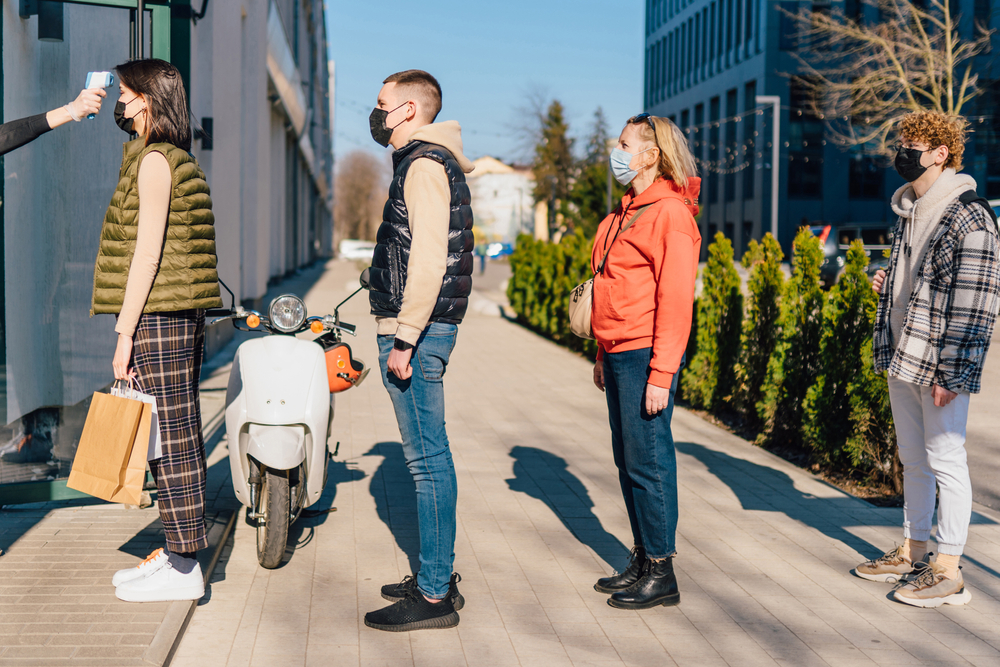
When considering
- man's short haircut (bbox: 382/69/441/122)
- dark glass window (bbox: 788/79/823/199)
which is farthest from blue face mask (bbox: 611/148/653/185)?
dark glass window (bbox: 788/79/823/199)

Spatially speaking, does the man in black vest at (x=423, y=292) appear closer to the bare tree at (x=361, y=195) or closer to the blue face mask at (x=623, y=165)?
the blue face mask at (x=623, y=165)

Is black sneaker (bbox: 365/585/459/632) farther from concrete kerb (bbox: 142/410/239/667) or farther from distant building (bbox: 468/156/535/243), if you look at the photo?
distant building (bbox: 468/156/535/243)

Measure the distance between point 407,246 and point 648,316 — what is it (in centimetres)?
99

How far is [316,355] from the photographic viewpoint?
4398 mm

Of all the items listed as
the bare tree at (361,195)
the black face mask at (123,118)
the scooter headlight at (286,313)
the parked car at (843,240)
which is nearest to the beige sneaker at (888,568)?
the scooter headlight at (286,313)

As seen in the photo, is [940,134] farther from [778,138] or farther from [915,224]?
[778,138]

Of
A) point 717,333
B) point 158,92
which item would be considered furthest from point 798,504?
point 158,92

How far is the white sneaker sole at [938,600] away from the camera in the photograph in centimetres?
403

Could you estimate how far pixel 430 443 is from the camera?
367cm

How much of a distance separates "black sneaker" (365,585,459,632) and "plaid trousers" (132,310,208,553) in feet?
2.55

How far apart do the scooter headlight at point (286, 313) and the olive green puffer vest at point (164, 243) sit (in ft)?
2.20

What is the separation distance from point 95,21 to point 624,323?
4006 mm

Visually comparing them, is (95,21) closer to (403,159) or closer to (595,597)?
(403,159)

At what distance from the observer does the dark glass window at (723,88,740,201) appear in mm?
51156
